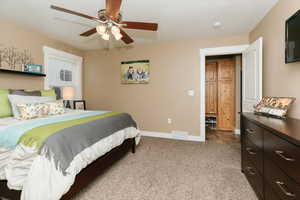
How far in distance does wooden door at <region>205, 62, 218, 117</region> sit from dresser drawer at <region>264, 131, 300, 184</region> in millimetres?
3281

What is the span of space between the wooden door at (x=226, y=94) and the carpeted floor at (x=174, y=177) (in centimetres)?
155

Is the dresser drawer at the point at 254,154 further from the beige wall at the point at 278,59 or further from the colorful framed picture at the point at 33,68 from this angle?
the colorful framed picture at the point at 33,68

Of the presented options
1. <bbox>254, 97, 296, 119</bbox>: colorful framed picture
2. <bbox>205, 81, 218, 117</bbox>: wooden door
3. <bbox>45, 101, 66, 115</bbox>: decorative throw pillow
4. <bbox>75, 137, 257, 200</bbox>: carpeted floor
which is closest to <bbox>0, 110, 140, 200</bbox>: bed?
<bbox>75, 137, 257, 200</bbox>: carpeted floor

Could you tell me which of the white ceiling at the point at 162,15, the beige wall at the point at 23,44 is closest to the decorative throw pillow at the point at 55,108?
the beige wall at the point at 23,44

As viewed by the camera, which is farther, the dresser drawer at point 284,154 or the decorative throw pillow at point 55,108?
the decorative throw pillow at point 55,108

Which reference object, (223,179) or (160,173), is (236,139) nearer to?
(223,179)

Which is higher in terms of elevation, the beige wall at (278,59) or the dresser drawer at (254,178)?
the beige wall at (278,59)

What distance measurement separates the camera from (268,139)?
1255 millimetres

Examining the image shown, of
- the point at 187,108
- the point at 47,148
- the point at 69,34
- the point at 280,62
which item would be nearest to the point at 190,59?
the point at 187,108

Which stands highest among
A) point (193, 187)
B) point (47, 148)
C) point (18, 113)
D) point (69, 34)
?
point (69, 34)

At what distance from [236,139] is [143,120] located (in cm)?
236

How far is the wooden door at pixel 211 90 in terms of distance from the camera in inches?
173

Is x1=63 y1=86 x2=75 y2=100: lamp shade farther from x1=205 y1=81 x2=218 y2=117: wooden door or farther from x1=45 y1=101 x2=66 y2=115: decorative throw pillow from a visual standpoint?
x1=205 y1=81 x2=218 y2=117: wooden door

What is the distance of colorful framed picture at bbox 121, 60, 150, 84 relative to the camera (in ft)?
12.4
